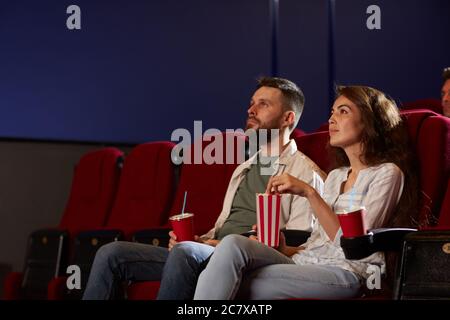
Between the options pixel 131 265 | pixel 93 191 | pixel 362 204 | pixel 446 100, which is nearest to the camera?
pixel 362 204

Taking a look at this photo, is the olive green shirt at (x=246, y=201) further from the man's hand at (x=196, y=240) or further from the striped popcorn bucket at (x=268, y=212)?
the striped popcorn bucket at (x=268, y=212)

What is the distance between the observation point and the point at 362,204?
1.99 m

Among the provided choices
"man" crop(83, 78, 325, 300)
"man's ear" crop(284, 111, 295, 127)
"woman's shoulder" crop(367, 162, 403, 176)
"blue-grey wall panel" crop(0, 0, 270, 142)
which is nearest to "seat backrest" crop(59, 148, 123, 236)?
"blue-grey wall panel" crop(0, 0, 270, 142)

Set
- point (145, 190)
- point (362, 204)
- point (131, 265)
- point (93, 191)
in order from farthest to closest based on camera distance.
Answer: point (93, 191)
point (145, 190)
point (131, 265)
point (362, 204)

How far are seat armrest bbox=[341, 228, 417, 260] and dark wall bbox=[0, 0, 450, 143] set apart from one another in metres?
2.01

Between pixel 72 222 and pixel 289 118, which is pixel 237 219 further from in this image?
pixel 72 222

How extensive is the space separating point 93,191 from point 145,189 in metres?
0.40

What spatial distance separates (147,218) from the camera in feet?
10.6

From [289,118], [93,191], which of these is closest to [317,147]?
[289,118]

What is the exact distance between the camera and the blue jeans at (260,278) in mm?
1800

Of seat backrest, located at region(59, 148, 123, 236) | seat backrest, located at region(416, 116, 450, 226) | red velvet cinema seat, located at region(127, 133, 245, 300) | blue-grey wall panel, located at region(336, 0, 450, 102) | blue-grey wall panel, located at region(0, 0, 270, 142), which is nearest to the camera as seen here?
seat backrest, located at region(416, 116, 450, 226)

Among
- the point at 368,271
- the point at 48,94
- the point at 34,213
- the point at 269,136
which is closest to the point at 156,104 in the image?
the point at 48,94

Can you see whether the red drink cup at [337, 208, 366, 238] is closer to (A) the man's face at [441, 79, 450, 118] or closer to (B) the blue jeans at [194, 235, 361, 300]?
(B) the blue jeans at [194, 235, 361, 300]

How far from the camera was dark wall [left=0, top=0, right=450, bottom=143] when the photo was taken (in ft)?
12.5
